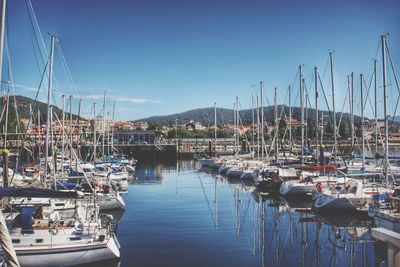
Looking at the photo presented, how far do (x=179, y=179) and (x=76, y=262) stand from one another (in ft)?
127

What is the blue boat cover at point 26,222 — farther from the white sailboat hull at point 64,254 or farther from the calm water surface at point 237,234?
the calm water surface at point 237,234

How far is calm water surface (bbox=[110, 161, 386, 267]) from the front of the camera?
738 inches

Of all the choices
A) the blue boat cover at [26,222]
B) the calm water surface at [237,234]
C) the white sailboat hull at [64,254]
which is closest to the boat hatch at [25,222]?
the blue boat cover at [26,222]

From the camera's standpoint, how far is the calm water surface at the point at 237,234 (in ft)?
61.5

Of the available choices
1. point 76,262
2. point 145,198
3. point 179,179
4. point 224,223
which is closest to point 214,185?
point 179,179

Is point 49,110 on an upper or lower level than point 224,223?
upper

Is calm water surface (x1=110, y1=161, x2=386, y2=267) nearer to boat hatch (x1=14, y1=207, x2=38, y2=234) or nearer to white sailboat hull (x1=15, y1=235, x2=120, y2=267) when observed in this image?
white sailboat hull (x1=15, y1=235, x2=120, y2=267)

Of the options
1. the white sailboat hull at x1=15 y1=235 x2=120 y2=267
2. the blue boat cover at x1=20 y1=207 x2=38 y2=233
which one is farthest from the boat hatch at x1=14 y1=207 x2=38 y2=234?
the white sailboat hull at x1=15 y1=235 x2=120 y2=267

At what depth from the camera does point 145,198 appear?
38406mm

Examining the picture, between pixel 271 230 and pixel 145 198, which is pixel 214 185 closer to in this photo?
pixel 145 198

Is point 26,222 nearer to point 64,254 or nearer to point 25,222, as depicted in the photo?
point 25,222

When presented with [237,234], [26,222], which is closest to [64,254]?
[26,222]

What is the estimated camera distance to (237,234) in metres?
23.9

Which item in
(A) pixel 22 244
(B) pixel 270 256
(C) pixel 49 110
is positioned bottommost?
(B) pixel 270 256
